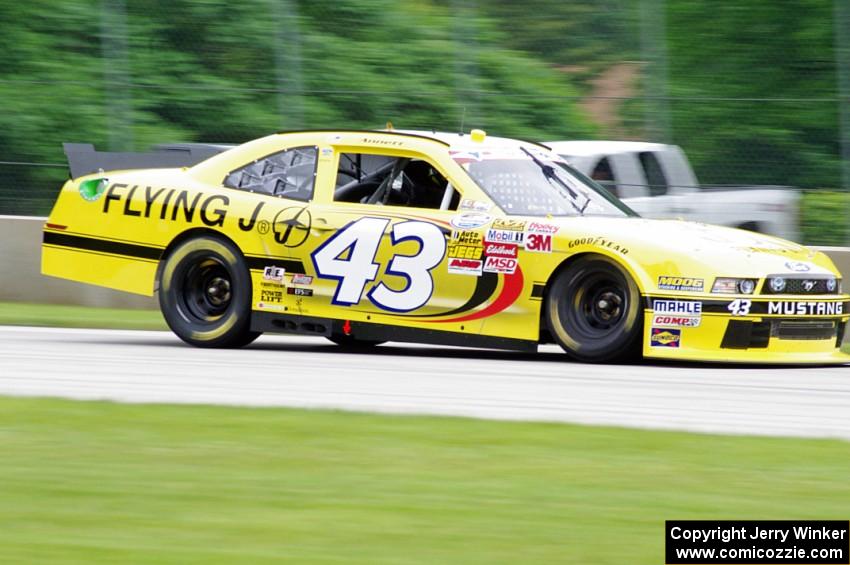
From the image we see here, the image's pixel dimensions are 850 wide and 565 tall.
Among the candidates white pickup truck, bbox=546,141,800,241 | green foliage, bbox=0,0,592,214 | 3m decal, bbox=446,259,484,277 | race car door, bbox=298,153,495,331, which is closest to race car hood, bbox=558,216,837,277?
3m decal, bbox=446,259,484,277

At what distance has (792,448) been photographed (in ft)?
23.1

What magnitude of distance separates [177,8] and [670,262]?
350 inches

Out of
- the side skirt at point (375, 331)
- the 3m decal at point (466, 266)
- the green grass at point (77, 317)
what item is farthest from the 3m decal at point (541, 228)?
the green grass at point (77, 317)

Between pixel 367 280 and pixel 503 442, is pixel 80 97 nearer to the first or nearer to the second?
pixel 367 280

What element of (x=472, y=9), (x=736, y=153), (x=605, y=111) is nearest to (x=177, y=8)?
(x=472, y=9)

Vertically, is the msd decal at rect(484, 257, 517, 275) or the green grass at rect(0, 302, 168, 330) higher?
the msd decal at rect(484, 257, 517, 275)

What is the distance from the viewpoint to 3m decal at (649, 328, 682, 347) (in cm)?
995

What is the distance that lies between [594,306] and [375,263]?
1566 millimetres

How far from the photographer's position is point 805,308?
1007cm

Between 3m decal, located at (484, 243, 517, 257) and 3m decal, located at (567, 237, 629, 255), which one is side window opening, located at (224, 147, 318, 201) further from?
3m decal, located at (567, 237, 629, 255)

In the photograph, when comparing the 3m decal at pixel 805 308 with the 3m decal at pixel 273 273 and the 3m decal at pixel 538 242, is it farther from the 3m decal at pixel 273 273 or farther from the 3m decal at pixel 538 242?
the 3m decal at pixel 273 273

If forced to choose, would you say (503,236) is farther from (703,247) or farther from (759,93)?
(759,93)

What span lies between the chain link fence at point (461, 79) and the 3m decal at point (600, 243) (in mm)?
4422

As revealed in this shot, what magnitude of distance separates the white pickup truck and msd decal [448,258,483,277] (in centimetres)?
467
